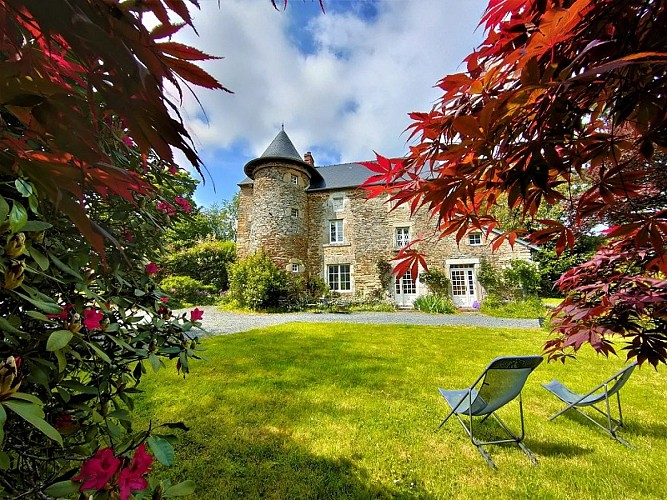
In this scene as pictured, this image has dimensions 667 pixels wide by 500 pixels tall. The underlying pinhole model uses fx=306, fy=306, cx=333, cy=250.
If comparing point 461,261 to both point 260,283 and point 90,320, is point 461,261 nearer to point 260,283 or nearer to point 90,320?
point 260,283

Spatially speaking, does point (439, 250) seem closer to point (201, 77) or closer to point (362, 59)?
point (362, 59)

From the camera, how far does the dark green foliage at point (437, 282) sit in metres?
14.9

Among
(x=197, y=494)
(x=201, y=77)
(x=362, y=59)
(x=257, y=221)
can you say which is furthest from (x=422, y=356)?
(x=257, y=221)

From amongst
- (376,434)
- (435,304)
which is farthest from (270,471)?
(435,304)

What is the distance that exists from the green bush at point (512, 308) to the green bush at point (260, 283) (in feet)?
28.9

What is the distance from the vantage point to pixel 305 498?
2.20 m

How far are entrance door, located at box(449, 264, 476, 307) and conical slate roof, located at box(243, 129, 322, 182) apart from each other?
9.38m

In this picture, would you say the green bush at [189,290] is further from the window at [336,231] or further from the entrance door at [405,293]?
the entrance door at [405,293]

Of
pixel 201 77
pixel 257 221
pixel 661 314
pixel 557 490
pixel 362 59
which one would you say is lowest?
pixel 557 490

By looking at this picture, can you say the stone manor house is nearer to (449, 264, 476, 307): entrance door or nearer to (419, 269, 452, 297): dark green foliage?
(449, 264, 476, 307): entrance door

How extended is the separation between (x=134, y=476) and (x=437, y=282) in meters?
15.3

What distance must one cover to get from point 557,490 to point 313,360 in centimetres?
387

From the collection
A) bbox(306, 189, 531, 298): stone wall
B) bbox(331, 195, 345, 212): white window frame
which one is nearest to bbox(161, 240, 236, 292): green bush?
bbox(306, 189, 531, 298): stone wall

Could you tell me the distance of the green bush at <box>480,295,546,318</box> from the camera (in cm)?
1239
